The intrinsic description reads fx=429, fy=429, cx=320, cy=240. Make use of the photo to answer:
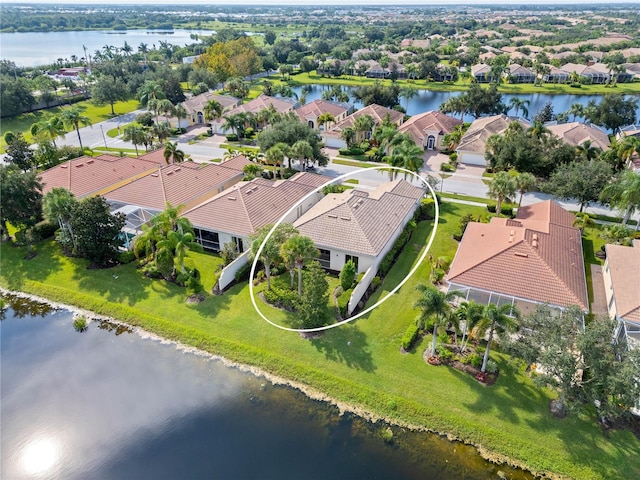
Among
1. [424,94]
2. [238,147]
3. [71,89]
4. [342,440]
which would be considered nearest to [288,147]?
[238,147]

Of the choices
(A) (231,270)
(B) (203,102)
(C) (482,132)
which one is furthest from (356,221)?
(B) (203,102)

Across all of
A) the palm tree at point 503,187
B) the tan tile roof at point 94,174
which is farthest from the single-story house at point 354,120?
the palm tree at point 503,187

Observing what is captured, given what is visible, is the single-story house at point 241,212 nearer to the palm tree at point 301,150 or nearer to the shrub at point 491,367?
the palm tree at point 301,150

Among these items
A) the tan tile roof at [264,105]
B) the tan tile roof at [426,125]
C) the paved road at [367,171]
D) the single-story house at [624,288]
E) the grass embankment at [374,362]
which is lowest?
the grass embankment at [374,362]

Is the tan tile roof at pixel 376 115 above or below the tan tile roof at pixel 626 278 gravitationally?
above

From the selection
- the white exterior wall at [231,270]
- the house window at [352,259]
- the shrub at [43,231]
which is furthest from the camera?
the shrub at [43,231]

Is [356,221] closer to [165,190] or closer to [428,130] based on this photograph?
[165,190]
